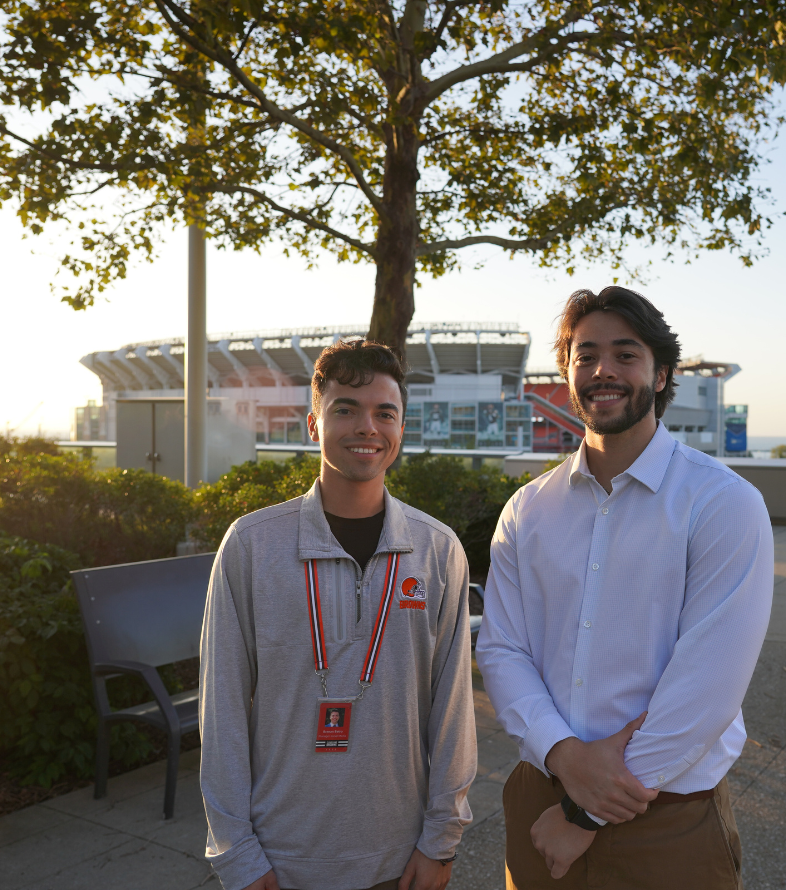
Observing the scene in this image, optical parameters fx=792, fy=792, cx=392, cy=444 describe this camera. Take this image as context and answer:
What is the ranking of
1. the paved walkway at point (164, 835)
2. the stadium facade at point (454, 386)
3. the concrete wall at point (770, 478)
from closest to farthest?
the paved walkway at point (164, 835) < the concrete wall at point (770, 478) < the stadium facade at point (454, 386)

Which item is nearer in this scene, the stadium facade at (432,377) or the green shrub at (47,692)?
the green shrub at (47,692)

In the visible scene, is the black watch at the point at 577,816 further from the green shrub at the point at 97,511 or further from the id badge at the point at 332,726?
the green shrub at the point at 97,511

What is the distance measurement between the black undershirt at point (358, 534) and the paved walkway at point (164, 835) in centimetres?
184

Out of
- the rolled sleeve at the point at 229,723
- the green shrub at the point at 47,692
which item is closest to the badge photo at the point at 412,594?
the rolled sleeve at the point at 229,723

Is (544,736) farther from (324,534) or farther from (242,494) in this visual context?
(242,494)

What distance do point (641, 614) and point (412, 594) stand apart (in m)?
0.54

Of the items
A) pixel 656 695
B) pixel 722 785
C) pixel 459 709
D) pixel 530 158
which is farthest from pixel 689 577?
pixel 530 158

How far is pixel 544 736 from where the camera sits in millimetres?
1857

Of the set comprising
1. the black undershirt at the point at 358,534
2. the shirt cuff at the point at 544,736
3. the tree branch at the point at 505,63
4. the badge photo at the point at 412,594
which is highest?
the tree branch at the point at 505,63

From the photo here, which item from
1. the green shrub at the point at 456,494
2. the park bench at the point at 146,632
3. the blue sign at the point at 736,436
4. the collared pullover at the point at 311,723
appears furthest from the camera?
the blue sign at the point at 736,436

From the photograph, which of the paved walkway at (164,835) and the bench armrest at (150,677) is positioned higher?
the bench armrest at (150,677)

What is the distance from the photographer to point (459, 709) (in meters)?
2.03

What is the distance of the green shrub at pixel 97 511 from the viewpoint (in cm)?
773

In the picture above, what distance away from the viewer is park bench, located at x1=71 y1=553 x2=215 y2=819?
12.1 feet
